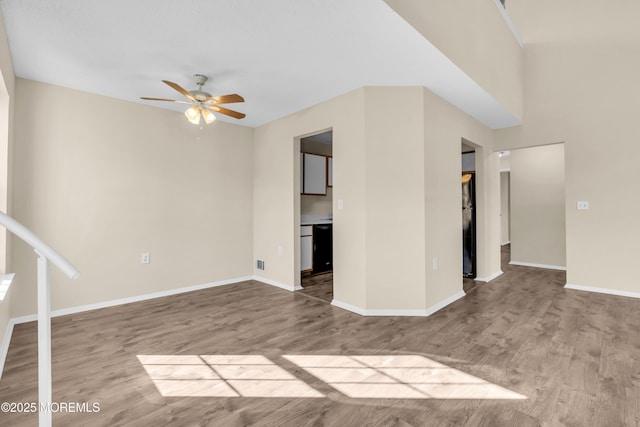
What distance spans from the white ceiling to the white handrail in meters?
1.79

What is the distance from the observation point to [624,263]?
12.6 ft

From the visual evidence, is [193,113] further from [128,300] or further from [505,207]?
[505,207]

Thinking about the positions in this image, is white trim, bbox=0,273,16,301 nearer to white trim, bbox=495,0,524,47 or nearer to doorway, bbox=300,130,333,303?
doorway, bbox=300,130,333,303

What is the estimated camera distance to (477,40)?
3.15 meters

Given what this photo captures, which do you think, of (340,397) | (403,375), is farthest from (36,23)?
(403,375)

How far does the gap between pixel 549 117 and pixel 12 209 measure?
6494 millimetres

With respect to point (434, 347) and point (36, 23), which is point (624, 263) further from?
point (36, 23)

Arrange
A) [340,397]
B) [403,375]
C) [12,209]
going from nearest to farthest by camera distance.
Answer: [340,397], [403,375], [12,209]

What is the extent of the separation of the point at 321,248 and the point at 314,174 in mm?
1259

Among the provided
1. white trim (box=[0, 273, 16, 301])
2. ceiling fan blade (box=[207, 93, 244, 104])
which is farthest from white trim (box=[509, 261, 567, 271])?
white trim (box=[0, 273, 16, 301])

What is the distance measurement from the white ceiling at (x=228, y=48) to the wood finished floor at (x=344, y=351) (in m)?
2.41

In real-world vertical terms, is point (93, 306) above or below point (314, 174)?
below

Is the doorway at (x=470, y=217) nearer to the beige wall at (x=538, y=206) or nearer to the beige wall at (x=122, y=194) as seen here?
the beige wall at (x=538, y=206)

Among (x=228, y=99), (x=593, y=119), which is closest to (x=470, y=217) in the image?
(x=593, y=119)
